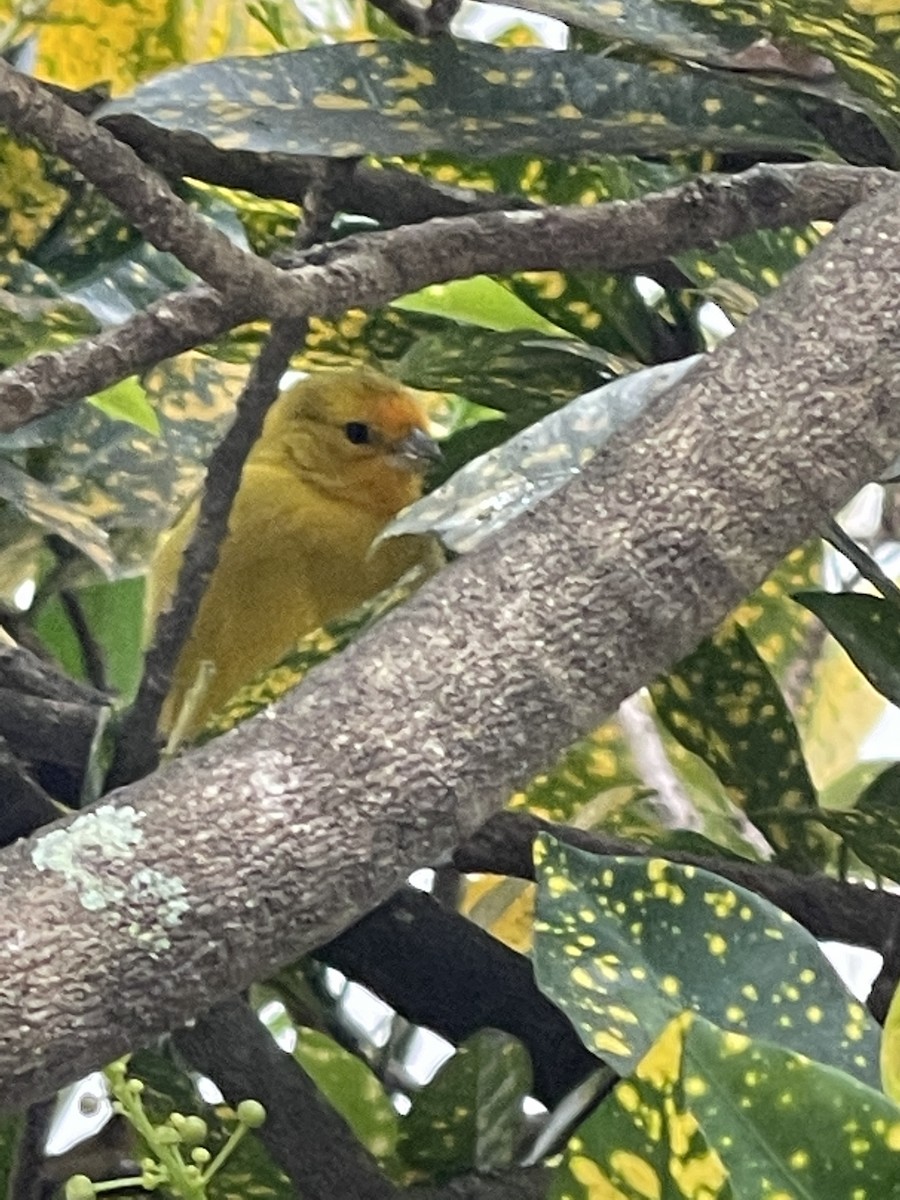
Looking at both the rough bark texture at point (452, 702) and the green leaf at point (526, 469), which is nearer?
the rough bark texture at point (452, 702)

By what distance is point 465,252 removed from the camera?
58 cm

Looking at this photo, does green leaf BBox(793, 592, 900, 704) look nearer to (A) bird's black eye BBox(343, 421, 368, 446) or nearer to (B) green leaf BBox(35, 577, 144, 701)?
(B) green leaf BBox(35, 577, 144, 701)

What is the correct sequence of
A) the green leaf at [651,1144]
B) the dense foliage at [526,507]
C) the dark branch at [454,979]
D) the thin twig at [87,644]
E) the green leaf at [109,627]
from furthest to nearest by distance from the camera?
1. the green leaf at [109,627]
2. the thin twig at [87,644]
3. the dark branch at [454,979]
4. the dense foliage at [526,507]
5. the green leaf at [651,1144]

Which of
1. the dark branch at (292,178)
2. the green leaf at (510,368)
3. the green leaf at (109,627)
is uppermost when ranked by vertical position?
the dark branch at (292,178)

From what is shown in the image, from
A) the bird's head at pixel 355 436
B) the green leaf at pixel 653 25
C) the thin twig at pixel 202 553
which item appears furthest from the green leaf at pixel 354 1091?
the bird's head at pixel 355 436

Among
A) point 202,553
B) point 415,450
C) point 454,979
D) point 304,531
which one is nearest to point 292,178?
point 202,553

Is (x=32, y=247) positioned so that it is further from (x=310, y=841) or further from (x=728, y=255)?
(x=310, y=841)

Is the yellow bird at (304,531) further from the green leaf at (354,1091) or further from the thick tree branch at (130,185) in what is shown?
the thick tree branch at (130,185)

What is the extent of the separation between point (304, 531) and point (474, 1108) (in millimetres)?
654

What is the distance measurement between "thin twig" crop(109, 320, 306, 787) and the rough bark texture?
0.10 meters

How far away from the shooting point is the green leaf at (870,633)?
0.69 meters

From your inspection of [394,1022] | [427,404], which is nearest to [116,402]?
[394,1022]

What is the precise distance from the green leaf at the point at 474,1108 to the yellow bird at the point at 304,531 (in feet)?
0.77

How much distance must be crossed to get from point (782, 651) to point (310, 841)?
539mm
